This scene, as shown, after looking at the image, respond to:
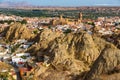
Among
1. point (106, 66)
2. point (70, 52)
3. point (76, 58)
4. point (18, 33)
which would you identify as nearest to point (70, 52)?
point (70, 52)

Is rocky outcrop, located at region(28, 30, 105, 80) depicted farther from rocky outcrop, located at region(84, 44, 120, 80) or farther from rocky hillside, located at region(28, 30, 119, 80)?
rocky outcrop, located at region(84, 44, 120, 80)

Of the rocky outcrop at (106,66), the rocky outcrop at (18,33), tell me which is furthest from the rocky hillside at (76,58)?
the rocky outcrop at (18,33)

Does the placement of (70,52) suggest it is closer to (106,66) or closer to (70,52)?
(70,52)

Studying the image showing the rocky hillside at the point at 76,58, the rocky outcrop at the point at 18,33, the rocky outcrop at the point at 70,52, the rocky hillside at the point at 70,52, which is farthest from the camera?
the rocky outcrop at the point at 18,33

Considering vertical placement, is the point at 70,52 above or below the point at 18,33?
above

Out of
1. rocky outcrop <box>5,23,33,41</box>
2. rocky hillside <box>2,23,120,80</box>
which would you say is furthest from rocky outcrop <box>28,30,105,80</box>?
rocky outcrop <box>5,23,33,41</box>

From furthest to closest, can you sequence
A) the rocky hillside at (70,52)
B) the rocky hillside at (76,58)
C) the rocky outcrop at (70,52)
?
1. the rocky outcrop at (70,52)
2. the rocky hillside at (70,52)
3. the rocky hillside at (76,58)

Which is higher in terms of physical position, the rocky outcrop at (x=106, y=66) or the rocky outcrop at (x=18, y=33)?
the rocky outcrop at (x=106, y=66)

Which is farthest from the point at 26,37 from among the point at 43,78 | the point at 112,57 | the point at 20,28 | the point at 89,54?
the point at 112,57

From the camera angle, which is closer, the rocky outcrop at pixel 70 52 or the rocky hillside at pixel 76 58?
the rocky hillside at pixel 76 58

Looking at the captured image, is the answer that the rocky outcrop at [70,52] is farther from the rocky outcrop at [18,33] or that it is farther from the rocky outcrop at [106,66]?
the rocky outcrop at [18,33]

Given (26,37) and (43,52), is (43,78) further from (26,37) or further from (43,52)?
(26,37)

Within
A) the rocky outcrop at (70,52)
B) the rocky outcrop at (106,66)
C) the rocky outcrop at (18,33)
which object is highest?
the rocky outcrop at (106,66)
